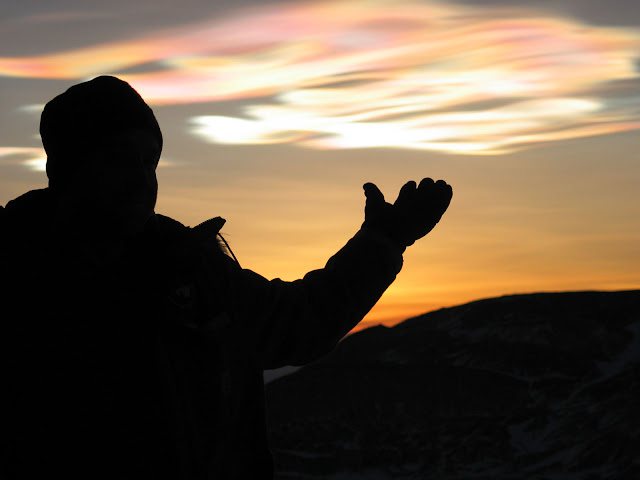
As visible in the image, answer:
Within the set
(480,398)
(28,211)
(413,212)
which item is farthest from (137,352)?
(480,398)

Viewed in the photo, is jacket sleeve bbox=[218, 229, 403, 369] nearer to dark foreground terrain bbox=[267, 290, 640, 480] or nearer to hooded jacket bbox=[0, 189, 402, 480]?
hooded jacket bbox=[0, 189, 402, 480]

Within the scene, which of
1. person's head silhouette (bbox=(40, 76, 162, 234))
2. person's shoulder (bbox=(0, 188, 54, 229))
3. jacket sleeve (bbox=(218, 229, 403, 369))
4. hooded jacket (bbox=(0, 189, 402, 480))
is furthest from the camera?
jacket sleeve (bbox=(218, 229, 403, 369))

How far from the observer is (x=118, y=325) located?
289 cm

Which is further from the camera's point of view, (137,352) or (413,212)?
(413,212)

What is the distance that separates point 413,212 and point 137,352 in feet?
3.80

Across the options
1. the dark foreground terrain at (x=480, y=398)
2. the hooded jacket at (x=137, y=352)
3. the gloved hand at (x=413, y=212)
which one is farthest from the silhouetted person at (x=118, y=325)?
the dark foreground terrain at (x=480, y=398)

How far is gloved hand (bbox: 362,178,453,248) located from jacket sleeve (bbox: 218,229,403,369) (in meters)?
0.06

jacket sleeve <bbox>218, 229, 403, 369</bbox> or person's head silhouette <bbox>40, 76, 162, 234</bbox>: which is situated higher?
person's head silhouette <bbox>40, 76, 162, 234</bbox>

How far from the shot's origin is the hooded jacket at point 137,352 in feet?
9.04

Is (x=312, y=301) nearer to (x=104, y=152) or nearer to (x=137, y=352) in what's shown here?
(x=137, y=352)

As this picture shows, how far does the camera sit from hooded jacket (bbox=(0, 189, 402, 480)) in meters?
2.75

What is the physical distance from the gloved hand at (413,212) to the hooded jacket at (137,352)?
48 cm

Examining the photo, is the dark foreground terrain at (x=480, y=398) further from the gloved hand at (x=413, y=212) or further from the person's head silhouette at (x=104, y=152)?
the person's head silhouette at (x=104, y=152)

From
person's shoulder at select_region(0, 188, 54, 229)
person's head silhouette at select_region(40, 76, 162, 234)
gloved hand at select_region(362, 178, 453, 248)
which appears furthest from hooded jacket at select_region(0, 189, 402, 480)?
gloved hand at select_region(362, 178, 453, 248)
